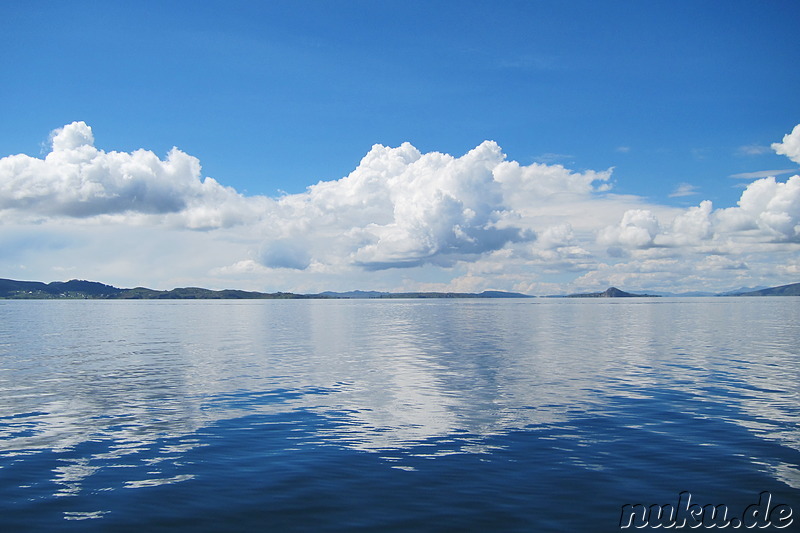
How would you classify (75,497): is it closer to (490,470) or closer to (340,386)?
(490,470)

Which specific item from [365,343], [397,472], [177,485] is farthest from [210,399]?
[365,343]

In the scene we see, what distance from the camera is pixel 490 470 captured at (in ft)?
77.7

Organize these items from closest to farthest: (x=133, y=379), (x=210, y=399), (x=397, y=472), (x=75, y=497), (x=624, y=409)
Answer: (x=75, y=497), (x=397, y=472), (x=624, y=409), (x=210, y=399), (x=133, y=379)

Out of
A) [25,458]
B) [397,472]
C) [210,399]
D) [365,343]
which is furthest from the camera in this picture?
[365,343]

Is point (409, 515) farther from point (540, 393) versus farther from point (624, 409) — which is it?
point (540, 393)

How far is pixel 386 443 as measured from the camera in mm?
28344

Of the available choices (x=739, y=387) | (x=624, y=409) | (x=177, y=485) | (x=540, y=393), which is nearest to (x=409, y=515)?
(x=177, y=485)

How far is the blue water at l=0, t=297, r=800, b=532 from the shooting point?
64.2 ft

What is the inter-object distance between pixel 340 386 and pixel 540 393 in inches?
657

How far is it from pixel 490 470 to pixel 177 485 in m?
13.2

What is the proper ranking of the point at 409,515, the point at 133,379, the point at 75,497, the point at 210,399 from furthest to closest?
the point at 133,379 → the point at 210,399 → the point at 75,497 → the point at 409,515

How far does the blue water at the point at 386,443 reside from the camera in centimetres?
1956

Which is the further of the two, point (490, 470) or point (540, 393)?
point (540, 393)

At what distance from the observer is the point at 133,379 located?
164ft
